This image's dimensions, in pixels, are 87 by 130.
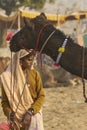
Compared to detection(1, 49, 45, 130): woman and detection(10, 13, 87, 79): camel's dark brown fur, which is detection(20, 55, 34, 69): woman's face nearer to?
detection(1, 49, 45, 130): woman

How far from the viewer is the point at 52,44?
4.14m

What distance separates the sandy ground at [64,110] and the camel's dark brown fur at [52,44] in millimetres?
2941

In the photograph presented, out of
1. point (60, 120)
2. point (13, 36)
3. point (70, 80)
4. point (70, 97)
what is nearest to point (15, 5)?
point (70, 80)

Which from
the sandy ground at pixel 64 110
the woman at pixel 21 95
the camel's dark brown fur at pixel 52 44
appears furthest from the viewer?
the sandy ground at pixel 64 110

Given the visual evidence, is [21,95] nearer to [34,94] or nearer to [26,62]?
[34,94]

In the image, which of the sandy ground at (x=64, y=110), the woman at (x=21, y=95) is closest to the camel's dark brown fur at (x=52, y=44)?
the woman at (x=21, y=95)

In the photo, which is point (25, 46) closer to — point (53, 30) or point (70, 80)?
point (53, 30)

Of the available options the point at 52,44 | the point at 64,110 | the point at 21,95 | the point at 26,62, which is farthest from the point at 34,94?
the point at 64,110

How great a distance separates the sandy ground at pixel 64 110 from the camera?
7082mm

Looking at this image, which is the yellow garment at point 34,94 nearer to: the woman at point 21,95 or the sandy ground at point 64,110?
the woman at point 21,95

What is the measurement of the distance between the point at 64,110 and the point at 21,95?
469 cm

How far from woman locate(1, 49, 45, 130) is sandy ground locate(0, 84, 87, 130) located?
2.98m

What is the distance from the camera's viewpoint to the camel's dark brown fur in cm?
409

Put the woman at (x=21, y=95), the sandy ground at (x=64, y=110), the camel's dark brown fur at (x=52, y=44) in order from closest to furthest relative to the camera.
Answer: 1. the woman at (x=21, y=95)
2. the camel's dark brown fur at (x=52, y=44)
3. the sandy ground at (x=64, y=110)
